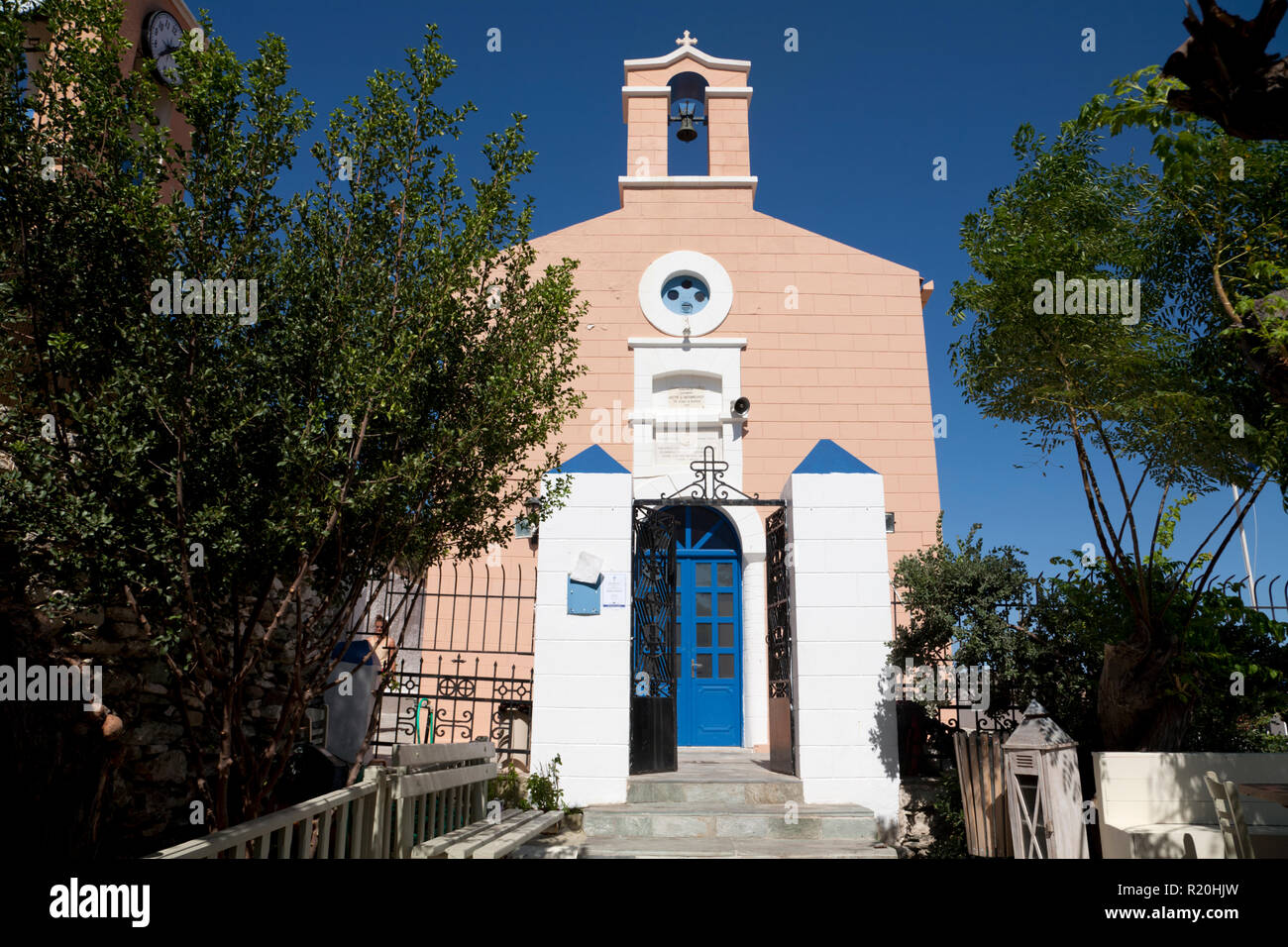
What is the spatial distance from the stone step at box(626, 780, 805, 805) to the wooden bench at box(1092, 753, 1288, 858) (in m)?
2.25

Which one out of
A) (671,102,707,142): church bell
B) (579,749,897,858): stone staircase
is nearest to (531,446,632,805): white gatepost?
(579,749,897,858): stone staircase

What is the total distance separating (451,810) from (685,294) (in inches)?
340

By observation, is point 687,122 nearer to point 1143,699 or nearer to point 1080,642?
point 1080,642

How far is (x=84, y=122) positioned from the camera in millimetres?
3822

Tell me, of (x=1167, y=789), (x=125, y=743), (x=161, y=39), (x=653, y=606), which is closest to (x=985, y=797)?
(x=1167, y=789)

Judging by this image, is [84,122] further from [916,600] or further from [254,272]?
[916,600]

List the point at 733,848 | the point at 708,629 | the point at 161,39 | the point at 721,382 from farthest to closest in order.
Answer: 1. the point at 721,382
2. the point at 708,629
3. the point at 161,39
4. the point at 733,848

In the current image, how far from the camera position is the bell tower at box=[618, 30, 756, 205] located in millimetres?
12336

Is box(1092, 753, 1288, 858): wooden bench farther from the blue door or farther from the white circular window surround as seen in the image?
the white circular window surround

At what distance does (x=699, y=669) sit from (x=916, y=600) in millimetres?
3888

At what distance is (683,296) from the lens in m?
12.1

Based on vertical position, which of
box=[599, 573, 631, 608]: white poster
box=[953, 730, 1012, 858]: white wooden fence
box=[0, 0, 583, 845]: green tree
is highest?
box=[0, 0, 583, 845]: green tree
